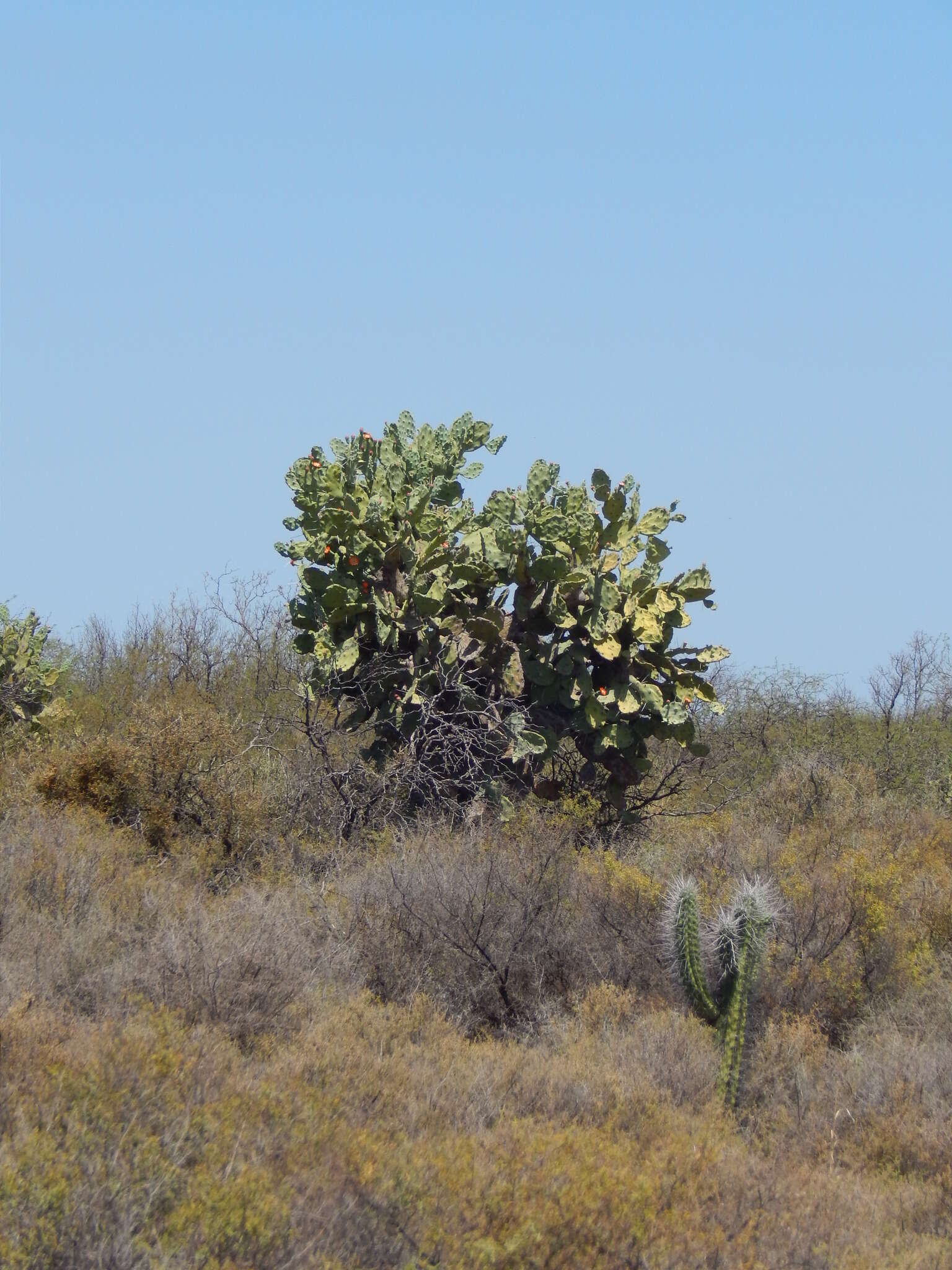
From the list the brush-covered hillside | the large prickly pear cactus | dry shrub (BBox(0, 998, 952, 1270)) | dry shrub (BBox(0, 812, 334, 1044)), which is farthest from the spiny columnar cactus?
the large prickly pear cactus

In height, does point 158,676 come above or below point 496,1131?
above

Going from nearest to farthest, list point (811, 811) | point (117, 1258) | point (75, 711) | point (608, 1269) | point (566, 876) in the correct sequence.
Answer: point (117, 1258)
point (608, 1269)
point (566, 876)
point (811, 811)
point (75, 711)

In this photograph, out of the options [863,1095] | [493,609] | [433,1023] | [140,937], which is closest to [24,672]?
[493,609]

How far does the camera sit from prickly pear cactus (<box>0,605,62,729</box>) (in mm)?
15328

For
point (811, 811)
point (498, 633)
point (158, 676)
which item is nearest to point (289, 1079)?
point (498, 633)

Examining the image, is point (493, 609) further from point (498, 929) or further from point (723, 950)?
point (723, 950)

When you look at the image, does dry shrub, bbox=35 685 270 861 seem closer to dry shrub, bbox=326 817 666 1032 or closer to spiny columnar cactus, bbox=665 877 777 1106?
dry shrub, bbox=326 817 666 1032

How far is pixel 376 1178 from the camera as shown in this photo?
423 cm

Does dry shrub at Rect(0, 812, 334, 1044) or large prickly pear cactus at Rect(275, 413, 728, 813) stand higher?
large prickly pear cactus at Rect(275, 413, 728, 813)

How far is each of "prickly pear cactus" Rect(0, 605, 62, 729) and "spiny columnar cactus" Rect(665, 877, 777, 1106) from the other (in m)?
10.7

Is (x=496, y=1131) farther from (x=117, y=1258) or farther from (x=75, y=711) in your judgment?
(x=75, y=711)

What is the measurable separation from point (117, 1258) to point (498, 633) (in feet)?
21.0

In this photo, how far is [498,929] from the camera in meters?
7.45

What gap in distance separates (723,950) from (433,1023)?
1.54m
